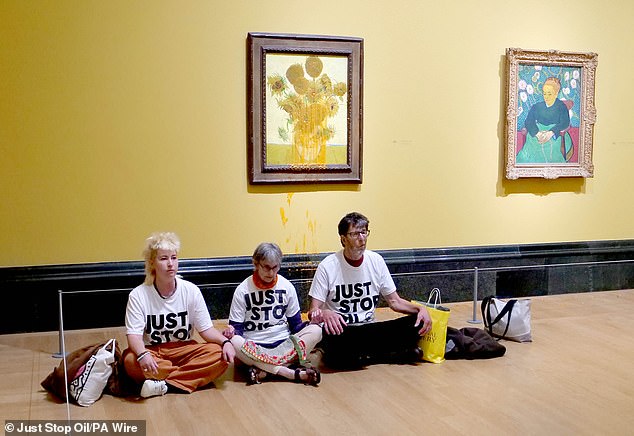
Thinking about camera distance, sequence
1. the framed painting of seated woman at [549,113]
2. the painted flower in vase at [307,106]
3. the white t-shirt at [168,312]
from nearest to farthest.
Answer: the white t-shirt at [168,312], the painted flower in vase at [307,106], the framed painting of seated woman at [549,113]

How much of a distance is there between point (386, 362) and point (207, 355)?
1553mm

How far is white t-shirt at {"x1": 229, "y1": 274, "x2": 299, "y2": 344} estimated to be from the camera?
19.5 feet

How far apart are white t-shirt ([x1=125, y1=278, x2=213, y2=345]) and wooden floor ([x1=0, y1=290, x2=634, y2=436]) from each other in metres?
0.49

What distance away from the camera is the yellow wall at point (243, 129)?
23.4 ft

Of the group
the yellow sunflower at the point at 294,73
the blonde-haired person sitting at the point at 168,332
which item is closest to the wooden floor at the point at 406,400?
the blonde-haired person sitting at the point at 168,332

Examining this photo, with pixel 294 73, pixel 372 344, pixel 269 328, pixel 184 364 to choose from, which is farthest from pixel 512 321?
pixel 294 73

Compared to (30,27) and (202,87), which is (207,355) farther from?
(30,27)

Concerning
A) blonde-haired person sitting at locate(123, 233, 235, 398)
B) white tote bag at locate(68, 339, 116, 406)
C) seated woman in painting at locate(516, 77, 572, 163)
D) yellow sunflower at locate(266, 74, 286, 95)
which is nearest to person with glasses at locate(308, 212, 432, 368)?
blonde-haired person sitting at locate(123, 233, 235, 398)

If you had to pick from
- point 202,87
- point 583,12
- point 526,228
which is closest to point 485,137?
point 526,228

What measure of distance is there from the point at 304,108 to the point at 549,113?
9.81ft

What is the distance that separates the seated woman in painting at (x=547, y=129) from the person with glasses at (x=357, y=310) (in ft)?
10.6

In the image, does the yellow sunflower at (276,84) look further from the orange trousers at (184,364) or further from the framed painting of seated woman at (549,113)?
the orange trousers at (184,364)

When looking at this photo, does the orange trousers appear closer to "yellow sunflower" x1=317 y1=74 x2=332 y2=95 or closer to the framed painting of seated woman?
"yellow sunflower" x1=317 y1=74 x2=332 y2=95

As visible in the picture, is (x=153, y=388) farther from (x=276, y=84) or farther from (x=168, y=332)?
(x=276, y=84)
